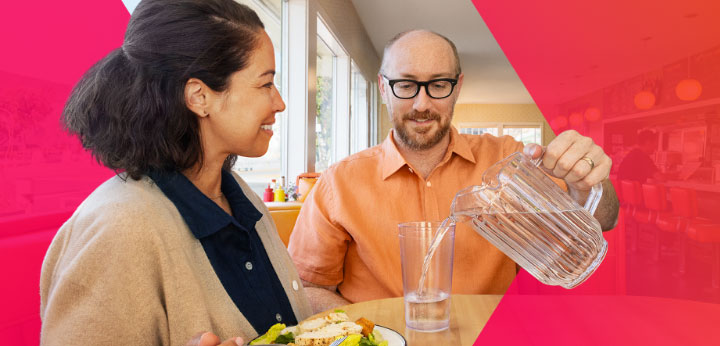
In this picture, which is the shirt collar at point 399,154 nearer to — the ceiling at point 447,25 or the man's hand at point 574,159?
the man's hand at point 574,159

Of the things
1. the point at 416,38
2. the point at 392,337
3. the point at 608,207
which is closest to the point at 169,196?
the point at 392,337

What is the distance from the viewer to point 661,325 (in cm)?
97

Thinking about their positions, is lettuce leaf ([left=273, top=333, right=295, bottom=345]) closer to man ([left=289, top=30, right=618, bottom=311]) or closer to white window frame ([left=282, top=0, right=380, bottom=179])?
man ([left=289, top=30, right=618, bottom=311])

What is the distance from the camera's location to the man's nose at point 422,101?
1539 millimetres

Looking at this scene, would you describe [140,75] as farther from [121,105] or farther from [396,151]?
[396,151]

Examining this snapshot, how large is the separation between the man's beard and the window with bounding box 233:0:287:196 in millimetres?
2178

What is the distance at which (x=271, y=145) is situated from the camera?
Answer: 4.12 metres

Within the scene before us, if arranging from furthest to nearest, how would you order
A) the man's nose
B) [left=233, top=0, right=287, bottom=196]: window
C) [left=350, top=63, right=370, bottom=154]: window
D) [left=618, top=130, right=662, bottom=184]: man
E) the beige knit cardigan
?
[left=350, top=63, right=370, bottom=154]: window → [left=618, top=130, right=662, bottom=184]: man → [left=233, top=0, right=287, bottom=196]: window → the man's nose → the beige knit cardigan

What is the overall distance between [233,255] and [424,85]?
83 centimetres

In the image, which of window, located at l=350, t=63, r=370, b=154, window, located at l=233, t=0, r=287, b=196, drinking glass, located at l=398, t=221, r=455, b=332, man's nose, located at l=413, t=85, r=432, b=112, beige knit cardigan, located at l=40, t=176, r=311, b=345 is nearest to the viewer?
beige knit cardigan, located at l=40, t=176, r=311, b=345

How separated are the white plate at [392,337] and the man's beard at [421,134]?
80 cm

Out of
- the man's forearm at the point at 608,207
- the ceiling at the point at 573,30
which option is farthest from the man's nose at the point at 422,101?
the ceiling at the point at 573,30

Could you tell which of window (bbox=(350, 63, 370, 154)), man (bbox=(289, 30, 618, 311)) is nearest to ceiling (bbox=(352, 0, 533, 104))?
window (bbox=(350, 63, 370, 154))

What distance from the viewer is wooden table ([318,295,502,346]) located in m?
0.86
